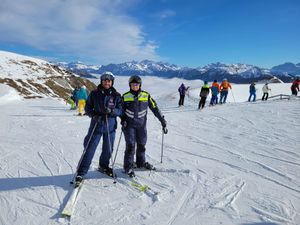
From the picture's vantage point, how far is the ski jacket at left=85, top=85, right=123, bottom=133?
5.38 metres

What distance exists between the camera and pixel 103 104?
539 cm

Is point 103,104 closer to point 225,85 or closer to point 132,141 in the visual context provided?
point 132,141

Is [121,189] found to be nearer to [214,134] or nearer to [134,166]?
[134,166]

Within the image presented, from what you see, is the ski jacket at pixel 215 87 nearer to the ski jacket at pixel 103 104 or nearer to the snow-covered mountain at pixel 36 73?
the ski jacket at pixel 103 104

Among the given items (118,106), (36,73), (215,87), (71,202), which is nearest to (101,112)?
(118,106)

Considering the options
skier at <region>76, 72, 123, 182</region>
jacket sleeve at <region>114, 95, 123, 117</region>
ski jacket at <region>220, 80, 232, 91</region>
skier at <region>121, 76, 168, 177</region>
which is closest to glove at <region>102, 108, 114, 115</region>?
skier at <region>76, 72, 123, 182</region>

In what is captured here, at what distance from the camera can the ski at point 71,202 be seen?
4293mm

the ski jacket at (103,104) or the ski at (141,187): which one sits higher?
the ski jacket at (103,104)

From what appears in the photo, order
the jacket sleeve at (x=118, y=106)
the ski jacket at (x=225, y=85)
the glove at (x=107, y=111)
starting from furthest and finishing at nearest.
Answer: the ski jacket at (x=225, y=85)
the jacket sleeve at (x=118, y=106)
the glove at (x=107, y=111)

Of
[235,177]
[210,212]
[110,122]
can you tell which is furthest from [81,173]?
[235,177]

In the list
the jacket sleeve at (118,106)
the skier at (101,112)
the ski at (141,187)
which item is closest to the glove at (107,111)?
the skier at (101,112)

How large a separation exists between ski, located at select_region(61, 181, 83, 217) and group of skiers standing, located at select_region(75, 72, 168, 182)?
0.72 ft

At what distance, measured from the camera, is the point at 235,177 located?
594 centimetres

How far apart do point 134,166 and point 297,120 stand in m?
9.05
